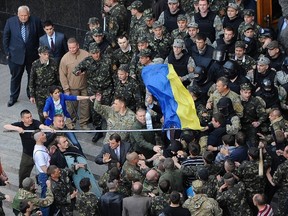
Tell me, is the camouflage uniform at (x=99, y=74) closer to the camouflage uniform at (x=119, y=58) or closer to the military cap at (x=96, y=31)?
the camouflage uniform at (x=119, y=58)

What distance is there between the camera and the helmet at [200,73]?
2045 cm

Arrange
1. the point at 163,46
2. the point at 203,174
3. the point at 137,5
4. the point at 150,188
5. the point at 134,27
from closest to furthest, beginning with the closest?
the point at 203,174
the point at 150,188
the point at 163,46
the point at 137,5
the point at 134,27

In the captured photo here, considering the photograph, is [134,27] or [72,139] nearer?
[72,139]

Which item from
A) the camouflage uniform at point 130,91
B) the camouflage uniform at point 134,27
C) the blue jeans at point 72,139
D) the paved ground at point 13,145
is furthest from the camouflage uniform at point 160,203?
the camouflage uniform at point 134,27

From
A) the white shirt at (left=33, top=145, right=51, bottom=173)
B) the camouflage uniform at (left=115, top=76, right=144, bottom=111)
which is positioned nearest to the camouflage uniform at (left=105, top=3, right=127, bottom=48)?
the camouflage uniform at (left=115, top=76, right=144, bottom=111)

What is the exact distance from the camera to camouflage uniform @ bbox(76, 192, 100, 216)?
60.7ft

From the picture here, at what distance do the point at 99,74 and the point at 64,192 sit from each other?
3.22 meters

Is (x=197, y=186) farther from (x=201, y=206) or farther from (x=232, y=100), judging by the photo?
(x=232, y=100)

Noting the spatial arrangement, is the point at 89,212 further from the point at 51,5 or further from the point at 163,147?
the point at 51,5

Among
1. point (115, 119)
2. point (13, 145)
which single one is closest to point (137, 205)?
point (115, 119)

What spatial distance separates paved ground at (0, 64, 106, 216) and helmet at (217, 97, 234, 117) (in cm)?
284

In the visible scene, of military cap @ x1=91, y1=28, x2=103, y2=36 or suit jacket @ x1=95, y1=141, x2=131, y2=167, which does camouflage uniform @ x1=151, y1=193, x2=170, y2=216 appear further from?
military cap @ x1=91, y1=28, x2=103, y2=36

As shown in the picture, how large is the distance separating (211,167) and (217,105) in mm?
1577

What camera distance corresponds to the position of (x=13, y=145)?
Answer: 22.4m
